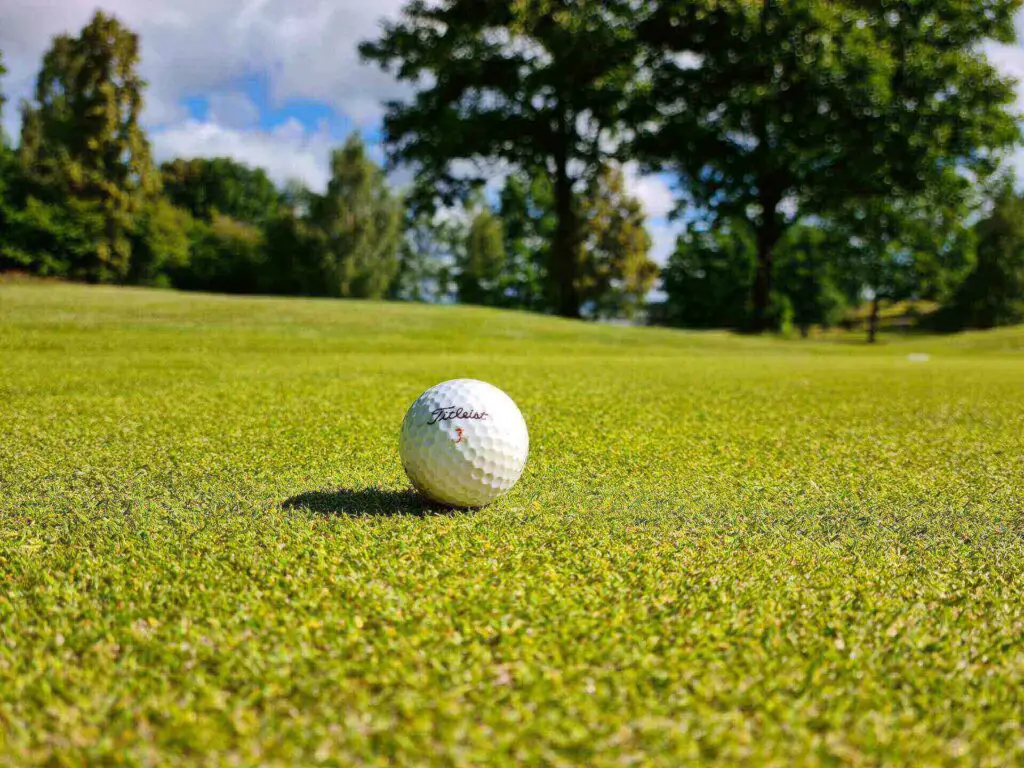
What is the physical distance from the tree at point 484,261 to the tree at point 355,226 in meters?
7.42

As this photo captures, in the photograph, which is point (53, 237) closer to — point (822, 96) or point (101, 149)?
point (101, 149)

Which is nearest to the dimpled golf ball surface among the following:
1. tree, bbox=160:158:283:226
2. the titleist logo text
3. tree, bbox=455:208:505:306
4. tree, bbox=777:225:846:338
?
the titleist logo text

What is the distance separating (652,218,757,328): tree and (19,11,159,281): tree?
37632mm

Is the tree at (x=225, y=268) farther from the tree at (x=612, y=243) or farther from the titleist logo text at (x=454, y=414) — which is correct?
the titleist logo text at (x=454, y=414)

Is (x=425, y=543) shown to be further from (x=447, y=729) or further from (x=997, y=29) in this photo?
(x=997, y=29)

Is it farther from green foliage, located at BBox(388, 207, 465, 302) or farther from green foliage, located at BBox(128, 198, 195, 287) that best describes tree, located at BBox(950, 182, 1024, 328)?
green foliage, located at BBox(128, 198, 195, 287)

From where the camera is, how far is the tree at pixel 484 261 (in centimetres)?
6016

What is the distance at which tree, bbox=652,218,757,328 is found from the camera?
5578 centimetres

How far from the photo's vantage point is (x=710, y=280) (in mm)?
57500

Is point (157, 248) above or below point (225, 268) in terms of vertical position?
above

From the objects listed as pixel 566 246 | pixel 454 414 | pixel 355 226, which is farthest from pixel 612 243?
pixel 454 414

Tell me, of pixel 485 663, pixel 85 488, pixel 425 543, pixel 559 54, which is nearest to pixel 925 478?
pixel 425 543

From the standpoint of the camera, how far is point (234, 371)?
9195 mm

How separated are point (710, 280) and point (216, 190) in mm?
64791
